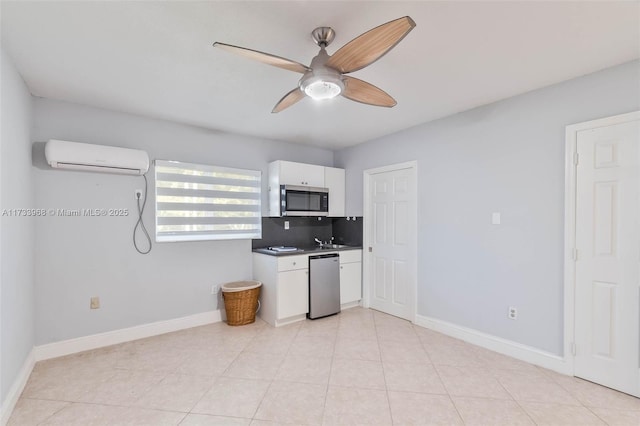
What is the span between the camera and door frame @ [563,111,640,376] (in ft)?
7.55

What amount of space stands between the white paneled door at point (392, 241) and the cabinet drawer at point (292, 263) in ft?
3.44

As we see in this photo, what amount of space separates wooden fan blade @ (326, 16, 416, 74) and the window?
2.43 m

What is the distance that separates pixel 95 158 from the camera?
2.66 metres

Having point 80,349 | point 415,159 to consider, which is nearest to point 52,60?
point 80,349

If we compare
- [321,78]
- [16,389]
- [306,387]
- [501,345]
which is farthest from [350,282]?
[16,389]

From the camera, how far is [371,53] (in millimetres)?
1482

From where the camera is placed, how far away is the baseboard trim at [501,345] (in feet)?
7.81

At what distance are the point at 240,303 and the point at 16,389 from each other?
5.95 ft

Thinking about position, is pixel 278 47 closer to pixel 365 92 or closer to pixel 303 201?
pixel 365 92

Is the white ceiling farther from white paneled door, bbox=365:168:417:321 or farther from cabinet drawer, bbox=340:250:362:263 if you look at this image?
cabinet drawer, bbox=340:250:362:263

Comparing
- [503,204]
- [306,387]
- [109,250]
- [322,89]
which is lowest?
[306,387]

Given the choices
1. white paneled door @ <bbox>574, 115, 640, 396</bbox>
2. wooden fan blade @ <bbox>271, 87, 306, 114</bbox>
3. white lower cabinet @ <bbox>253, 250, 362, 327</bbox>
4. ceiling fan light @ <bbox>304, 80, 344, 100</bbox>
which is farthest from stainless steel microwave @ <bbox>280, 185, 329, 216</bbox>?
white paneled door @ <bbox>574, 115, 640, 396</bbox>

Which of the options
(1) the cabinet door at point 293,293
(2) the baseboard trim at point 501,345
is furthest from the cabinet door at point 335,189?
(2) the baseboard trim at point 501,345

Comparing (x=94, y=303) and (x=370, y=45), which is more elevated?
(x=370, y=45)
